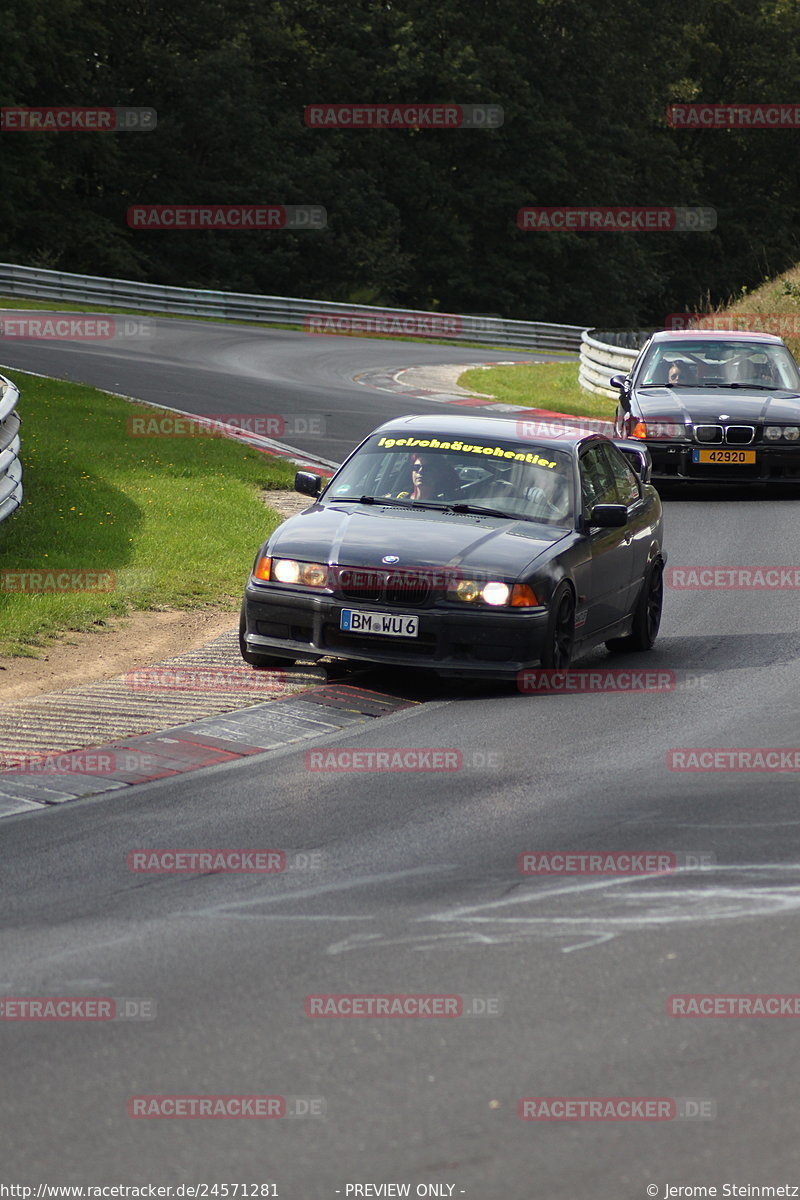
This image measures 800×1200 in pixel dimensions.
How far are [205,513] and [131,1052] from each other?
12.1 meters

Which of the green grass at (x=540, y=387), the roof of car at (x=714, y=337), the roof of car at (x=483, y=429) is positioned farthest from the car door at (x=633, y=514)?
the green grass at (x=540, y=387)

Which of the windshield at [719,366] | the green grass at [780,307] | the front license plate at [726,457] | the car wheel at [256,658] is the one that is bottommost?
the car wheel at [256,658]

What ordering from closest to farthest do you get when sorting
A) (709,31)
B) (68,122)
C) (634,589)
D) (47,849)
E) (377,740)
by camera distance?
(47,849) → (377,740) → (634,589) → (68,122) → (709,31)

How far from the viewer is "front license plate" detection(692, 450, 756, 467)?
18.8 metres

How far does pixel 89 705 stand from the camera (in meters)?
9.59

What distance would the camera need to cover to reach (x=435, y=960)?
5527mm

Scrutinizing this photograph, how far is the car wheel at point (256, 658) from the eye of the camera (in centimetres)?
1039

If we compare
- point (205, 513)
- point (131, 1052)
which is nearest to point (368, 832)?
point (131, 1052)

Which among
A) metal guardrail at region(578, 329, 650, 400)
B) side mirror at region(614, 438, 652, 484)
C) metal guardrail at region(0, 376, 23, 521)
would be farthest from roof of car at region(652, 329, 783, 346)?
metal guardrail at region(0, 376, 23, 521)

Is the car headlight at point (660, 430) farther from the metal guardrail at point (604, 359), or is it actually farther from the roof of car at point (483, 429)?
the metal guardrail at point (604, 359)

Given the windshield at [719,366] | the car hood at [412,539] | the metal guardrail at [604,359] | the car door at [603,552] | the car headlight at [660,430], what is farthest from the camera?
the metal guardrail at [604,359]

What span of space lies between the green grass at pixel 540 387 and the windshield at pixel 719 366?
6721 mm

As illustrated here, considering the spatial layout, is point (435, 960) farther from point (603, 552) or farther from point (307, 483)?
point (307, 483)

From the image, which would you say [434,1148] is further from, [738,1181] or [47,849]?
[47,849]
